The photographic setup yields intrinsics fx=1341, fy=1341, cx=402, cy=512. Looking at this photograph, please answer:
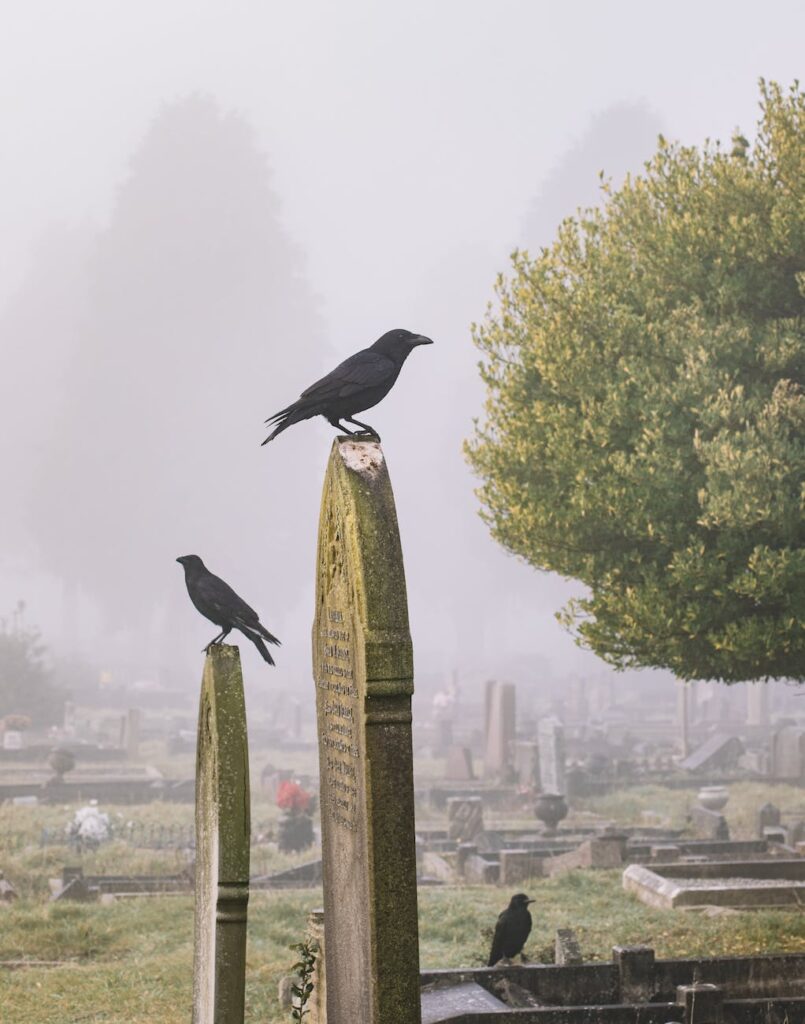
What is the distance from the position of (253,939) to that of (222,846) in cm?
827

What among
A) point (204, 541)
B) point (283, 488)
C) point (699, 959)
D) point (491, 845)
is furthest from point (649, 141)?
point (699, 959)

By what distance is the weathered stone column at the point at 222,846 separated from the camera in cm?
763

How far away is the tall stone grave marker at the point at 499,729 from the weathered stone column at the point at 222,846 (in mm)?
27192

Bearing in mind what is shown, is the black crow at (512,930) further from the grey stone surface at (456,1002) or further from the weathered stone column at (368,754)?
the weathered stone column at (368,754)

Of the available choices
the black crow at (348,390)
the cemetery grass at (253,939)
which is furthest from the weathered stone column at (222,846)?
the cemetery grass at (253,939)

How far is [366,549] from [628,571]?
411 inches

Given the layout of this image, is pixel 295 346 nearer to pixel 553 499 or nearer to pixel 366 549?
pixel 553 499

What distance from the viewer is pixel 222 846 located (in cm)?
768

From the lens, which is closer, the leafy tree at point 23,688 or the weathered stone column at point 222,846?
the weathered stone column at point 222,846

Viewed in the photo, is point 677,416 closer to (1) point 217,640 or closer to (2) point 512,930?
(2) point 512,930

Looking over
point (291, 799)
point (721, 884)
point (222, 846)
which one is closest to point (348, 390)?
point (222, 846)

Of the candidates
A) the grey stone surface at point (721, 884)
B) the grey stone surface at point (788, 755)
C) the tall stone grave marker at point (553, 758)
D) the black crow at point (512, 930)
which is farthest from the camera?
the grey stone surface at point (788, 755)

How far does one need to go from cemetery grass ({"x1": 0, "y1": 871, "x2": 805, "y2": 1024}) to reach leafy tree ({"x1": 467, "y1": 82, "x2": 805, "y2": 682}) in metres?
3.06

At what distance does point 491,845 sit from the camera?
934 inches
